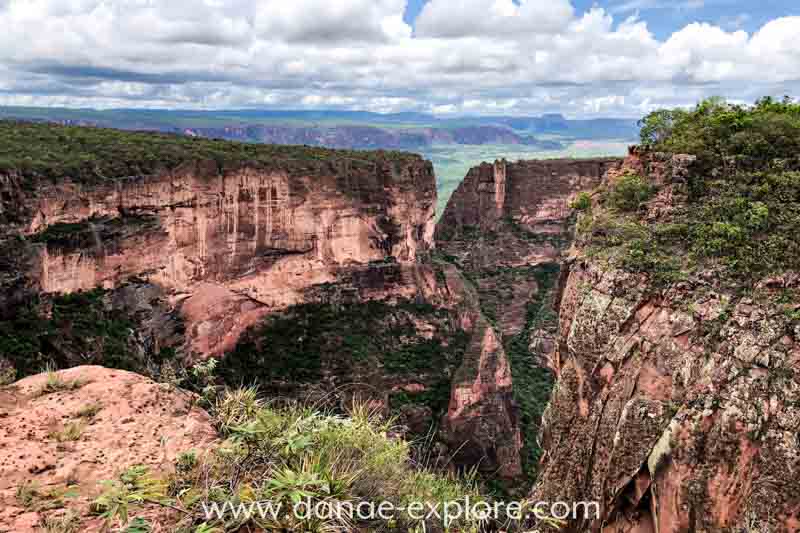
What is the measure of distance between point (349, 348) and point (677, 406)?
3425 cm

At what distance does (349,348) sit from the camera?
1663 inches

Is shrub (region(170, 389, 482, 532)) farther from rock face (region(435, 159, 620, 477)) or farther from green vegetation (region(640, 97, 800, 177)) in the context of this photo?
rock face (region(435, 159, 620, 477))

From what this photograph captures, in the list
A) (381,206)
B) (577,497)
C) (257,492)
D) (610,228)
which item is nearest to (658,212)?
(610,228)

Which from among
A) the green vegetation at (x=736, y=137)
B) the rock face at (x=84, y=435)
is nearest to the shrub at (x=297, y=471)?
the rock face at (x=84, y=435)

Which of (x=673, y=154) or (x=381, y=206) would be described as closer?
(x=673, y=154)

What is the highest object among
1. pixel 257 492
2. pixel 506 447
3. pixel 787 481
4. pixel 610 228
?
pixel 610 228

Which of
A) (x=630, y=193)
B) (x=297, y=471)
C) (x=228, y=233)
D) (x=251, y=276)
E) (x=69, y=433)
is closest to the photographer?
(x=297, y=471)

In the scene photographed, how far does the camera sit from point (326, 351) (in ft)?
135

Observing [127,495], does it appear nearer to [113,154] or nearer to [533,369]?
[113,154]

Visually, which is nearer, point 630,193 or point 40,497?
point 40,497

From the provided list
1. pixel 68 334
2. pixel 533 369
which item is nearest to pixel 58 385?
pixel 68 334

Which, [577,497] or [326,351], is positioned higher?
[577,497]

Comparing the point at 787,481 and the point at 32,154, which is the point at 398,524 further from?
the point at 32,154

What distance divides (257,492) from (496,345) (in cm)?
4352
